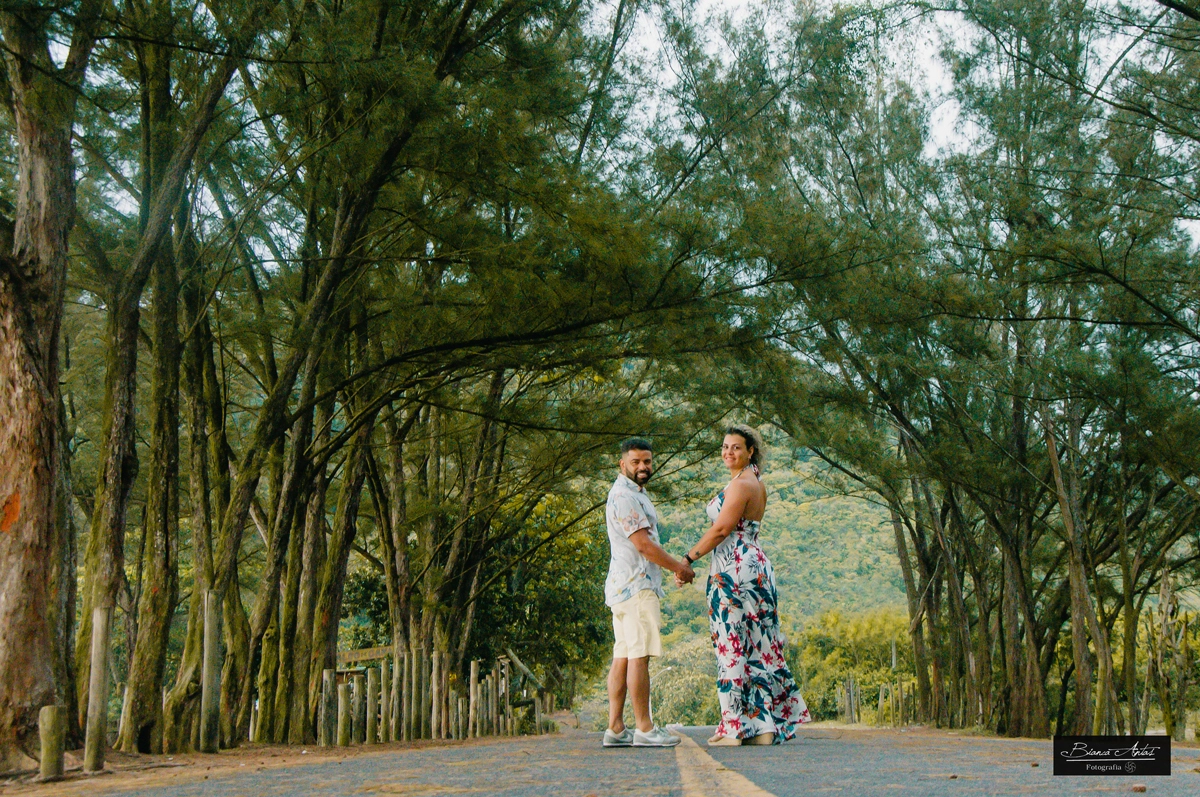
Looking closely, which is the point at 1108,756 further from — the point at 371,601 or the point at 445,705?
the point at 371,601

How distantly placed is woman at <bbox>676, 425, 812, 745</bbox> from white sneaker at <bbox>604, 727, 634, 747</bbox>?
54 cm

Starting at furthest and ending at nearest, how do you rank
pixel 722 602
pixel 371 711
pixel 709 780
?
pixel 371 711 → pixel 722 602 → pixel 709 780

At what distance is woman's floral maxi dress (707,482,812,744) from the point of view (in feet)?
23.3

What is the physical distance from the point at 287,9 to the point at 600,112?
6.77 metres

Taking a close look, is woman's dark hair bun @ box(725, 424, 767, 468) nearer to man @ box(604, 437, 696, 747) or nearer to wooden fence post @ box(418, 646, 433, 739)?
man @ box(604, 437, 696, 747)

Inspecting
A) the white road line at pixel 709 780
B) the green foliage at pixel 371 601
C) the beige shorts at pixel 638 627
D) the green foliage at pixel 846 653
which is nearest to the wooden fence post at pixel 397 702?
the beige shorts at pixel 638 627

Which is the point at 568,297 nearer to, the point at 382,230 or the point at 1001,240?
the point at 382,230

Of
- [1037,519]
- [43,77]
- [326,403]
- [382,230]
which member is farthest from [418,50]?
[1037,519]

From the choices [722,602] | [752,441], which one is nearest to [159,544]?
[722,602]

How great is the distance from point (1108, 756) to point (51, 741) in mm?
5044

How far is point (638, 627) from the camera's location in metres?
6.68

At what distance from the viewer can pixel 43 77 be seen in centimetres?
711

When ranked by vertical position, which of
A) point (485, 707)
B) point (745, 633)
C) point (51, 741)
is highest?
point (745, 633)

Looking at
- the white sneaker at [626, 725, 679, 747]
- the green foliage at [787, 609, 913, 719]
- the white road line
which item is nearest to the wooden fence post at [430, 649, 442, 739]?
the white sneaker at [626, 725, 679, 747]
